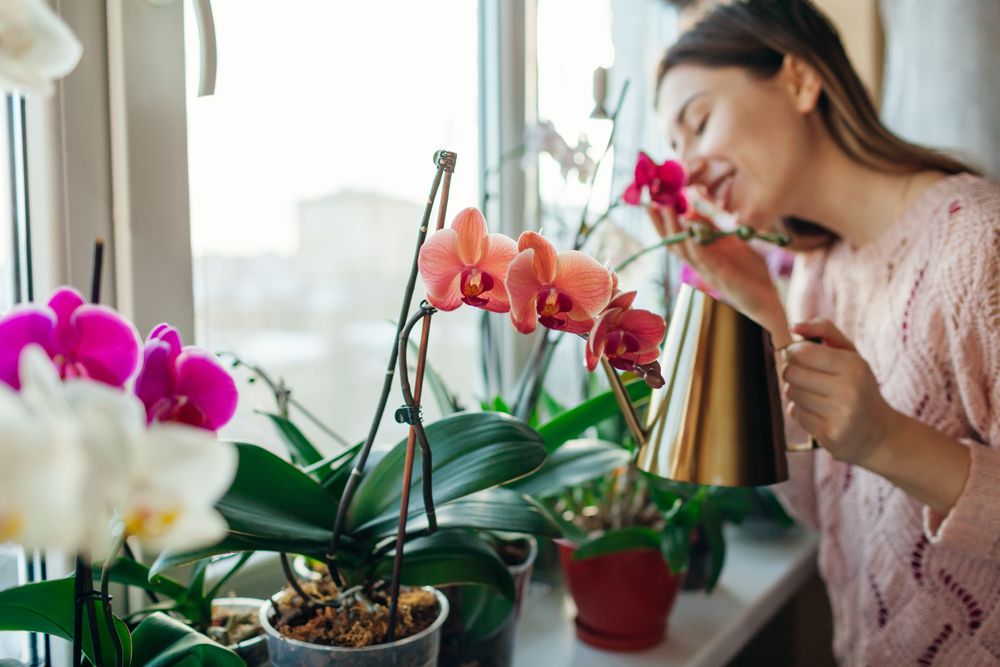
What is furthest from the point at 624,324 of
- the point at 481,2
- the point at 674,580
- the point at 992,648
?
the point at 481,2

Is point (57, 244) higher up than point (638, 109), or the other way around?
point (638, 109)

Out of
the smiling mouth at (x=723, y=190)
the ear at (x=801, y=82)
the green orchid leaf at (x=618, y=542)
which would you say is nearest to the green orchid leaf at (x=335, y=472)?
the green orchid leaf at (x=618, y=542)

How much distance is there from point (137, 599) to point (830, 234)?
985mm

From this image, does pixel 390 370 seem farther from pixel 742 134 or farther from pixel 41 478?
pixel 742 134

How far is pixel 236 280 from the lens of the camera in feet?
2.82

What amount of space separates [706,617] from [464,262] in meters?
0.82

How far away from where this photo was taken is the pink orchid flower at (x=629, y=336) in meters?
0.45

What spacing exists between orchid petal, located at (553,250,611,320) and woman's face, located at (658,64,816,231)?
0.62 metres

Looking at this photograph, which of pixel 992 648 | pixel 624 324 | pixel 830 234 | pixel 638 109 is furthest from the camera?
pixel 638 109

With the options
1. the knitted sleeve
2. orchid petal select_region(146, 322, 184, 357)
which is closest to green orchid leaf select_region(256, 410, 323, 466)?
orchid petal select_region(146, 322, 184, 357)

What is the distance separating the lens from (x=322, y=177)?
96cm

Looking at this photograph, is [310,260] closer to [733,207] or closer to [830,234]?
[733,207]

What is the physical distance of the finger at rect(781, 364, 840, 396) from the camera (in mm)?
693

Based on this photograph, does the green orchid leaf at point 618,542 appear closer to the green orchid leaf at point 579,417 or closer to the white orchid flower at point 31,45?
the green orchid leaf at point 579,417
